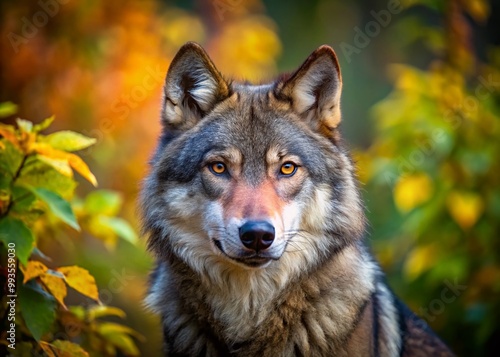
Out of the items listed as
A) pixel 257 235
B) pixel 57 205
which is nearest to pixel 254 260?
pixel 257 235

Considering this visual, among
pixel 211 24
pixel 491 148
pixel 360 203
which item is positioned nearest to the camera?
pixel 360 203

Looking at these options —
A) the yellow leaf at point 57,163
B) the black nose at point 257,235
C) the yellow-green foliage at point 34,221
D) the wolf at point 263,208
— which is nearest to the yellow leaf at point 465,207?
the wolf at point 263,208

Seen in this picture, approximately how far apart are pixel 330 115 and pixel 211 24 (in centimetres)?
557

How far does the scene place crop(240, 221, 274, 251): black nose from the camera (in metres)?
3.50

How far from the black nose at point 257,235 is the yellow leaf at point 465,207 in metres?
3.71

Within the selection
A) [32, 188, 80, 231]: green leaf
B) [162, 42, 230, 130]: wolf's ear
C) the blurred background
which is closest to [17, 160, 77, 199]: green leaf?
[32, 188, 80, 231]: green leaf

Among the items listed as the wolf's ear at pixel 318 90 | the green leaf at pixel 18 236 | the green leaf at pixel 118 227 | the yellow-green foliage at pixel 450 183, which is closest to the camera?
the green leaf at pixel 18 236

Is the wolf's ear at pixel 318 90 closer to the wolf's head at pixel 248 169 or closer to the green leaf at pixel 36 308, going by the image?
the wolf's head at pixel 248 169

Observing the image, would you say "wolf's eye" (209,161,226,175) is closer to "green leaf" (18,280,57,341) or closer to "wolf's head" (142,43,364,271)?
"wolf's head" (142,43,364,271)

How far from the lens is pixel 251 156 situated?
3883mm

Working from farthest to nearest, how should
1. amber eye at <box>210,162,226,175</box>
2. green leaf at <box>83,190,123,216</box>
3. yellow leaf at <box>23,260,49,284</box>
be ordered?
green leaf at <box>83,190,123,216</box>, amber eye at <box>210,162,226,175</box>, yellow leaf at <box>23,260,49,284</box>

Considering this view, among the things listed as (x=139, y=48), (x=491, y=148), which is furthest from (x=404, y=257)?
(x=139, y=48)

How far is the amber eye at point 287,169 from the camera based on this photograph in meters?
3.92

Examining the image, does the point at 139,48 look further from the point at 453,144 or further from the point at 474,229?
the point at 474,229
